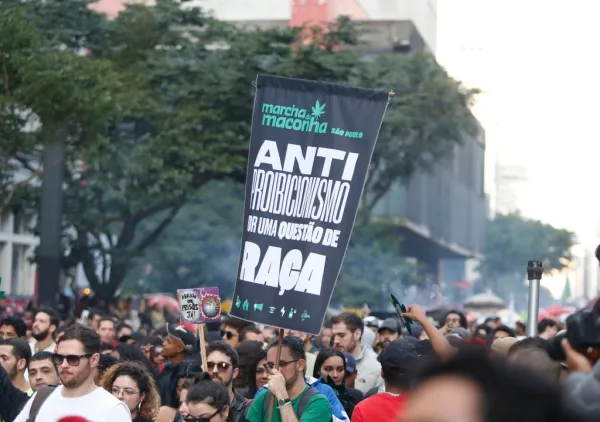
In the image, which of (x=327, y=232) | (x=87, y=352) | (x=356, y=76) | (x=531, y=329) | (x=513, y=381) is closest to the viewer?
(x=513, y=381)

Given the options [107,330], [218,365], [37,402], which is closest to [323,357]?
[218,365]

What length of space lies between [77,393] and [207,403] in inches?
33.6

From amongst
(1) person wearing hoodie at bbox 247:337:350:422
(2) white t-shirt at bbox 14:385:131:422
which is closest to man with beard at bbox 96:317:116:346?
(1) person wearing hoodie at bbox 247:337:350:422

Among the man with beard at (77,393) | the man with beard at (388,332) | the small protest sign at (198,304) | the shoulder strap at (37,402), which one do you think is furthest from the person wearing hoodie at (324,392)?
the man with beard at (388,332)

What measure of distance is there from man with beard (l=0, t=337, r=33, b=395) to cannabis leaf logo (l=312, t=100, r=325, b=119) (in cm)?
262

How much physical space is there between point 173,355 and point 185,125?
914 inches

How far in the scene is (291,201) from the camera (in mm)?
7398

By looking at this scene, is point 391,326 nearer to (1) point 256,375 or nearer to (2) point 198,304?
(2) point 198,304

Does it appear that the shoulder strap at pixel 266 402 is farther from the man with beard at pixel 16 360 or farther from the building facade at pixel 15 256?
the building facade at pixel 15 256

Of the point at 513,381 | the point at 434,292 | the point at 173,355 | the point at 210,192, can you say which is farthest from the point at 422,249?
the point at 513,381

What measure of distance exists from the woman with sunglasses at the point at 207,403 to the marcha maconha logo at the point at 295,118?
1453mm

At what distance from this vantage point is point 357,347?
10992 millimetres

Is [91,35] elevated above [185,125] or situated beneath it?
elevated above

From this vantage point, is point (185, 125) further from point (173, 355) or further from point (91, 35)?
point (173, 355)
